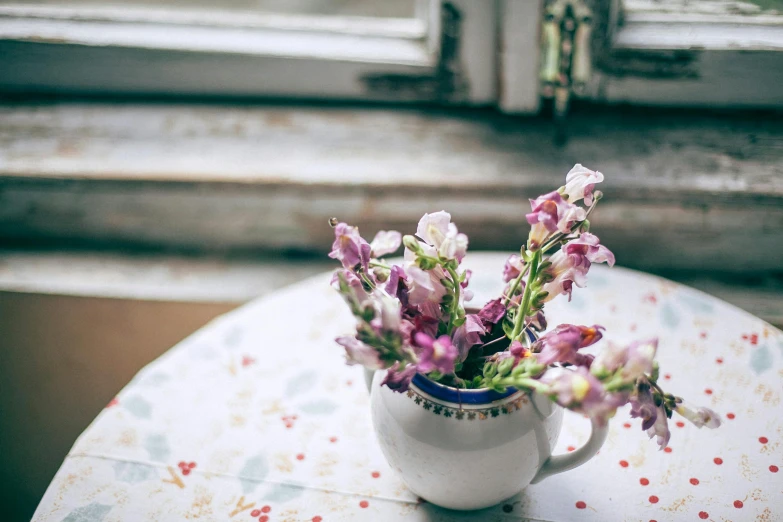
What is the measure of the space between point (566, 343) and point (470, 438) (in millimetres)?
106

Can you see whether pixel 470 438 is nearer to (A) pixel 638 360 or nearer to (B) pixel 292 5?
(A) pixel 638 360

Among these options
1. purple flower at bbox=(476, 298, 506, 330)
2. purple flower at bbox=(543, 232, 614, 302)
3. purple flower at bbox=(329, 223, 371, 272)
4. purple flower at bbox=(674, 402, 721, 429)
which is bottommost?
purple flower at bbox=(674, 402, 721, 429)

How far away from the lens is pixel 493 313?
0.51 meters

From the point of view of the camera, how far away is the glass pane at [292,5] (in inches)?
45.1

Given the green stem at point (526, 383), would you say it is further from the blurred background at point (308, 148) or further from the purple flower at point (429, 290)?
the blurred background at point (308, 148)

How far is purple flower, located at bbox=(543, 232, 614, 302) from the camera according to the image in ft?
1.59

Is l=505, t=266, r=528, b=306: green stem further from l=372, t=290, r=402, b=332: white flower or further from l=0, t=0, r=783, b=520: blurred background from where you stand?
l=0, t=0, r=783, b=520: blurred background

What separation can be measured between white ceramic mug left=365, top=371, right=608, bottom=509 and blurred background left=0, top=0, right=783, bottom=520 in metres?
0.55

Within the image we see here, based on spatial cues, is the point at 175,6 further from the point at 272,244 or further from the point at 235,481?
the point at 235,481

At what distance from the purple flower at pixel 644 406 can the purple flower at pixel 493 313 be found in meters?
0.12

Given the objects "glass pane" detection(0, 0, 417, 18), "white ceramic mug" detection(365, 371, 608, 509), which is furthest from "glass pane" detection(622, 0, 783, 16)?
"white ceramic mug" detection(365, 371, 608, 509)

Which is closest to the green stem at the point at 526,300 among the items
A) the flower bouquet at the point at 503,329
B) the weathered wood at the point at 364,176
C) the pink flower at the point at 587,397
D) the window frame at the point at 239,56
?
the flower bouquet at the point at 503,329

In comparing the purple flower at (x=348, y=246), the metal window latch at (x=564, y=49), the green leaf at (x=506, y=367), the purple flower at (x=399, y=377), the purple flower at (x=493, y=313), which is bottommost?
the purple flower at (x=399, y=377)

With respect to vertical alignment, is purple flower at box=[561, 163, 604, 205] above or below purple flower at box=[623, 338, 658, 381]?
above
